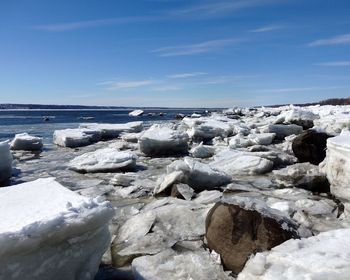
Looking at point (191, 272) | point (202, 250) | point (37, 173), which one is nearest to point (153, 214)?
point (202, 250)

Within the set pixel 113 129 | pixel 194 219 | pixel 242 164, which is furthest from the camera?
pixel 113 129

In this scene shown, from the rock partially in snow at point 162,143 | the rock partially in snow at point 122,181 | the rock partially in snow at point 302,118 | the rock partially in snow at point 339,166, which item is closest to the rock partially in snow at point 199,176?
the rock partially in snow at point 122,181

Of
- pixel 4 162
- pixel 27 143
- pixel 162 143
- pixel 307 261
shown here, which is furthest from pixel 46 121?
Result: pixel 307 261

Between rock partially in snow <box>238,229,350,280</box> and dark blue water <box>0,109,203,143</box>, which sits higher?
rock partially in snow <box>238,229,350,280</box>

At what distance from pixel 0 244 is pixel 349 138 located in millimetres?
4195

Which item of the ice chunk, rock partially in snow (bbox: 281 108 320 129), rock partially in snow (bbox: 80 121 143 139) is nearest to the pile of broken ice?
the ice chunk

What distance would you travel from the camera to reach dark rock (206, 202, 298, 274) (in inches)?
104

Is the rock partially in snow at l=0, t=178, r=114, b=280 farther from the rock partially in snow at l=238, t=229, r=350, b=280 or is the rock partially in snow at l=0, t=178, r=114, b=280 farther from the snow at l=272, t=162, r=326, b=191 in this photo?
the snow at l=272, t=162, r=326, b=191

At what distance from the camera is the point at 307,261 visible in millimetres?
1875

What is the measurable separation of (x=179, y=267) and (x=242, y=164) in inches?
157

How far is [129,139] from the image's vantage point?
12.4 metres

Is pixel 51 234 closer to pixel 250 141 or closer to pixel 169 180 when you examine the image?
pixel 169 180

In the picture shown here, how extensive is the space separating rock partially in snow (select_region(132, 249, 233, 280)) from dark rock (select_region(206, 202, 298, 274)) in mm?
107

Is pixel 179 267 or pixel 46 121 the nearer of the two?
pixel 179 267
